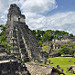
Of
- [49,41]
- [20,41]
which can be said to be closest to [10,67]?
[20,41]

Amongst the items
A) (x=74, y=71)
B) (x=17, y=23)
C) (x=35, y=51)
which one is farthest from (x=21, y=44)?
(x=74, y=71)

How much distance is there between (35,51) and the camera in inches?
1073


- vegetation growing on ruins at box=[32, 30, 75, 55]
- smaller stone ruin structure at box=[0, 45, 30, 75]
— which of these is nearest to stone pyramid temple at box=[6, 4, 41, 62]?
vegetation growing on ruins at box=[32, 30, 75, 55]

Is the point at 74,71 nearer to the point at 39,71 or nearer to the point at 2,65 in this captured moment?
the point at 39,71

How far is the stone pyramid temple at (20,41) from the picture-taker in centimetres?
2450

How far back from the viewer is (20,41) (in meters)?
27.2

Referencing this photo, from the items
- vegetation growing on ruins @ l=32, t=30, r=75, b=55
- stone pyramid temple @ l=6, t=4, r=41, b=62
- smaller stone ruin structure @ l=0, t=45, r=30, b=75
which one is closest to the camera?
smaller stone ruin structure @ l=0, t=45, r=30, b=75

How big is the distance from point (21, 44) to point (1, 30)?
6.75m

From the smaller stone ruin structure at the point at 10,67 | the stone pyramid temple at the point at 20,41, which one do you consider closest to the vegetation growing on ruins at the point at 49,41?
the stone pyramid temple at the point at 20,41

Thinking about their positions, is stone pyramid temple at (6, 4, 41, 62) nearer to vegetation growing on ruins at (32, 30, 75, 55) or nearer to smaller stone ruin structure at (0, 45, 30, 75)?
vegetation growing on ruins at (32, 30, 75, 55)

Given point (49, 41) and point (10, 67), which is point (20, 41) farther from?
point (49, 41)

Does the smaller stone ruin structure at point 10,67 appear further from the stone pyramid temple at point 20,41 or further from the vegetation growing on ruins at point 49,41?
the vegetation growing on ruins at point 49,41

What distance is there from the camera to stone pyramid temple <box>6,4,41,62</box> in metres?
24.5

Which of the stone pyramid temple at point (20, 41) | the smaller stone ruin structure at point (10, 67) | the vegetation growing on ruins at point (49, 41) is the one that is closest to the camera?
the smaller stone ruin structure at point (10, 67)
